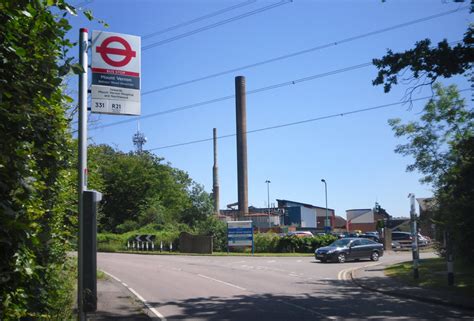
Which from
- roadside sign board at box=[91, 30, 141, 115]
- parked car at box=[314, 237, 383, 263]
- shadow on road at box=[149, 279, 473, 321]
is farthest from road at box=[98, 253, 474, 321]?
parked car at box=[314, 237, 383, 263]

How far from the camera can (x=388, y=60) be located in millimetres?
14930

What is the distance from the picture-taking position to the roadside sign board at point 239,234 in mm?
40906

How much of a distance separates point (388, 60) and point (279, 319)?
→ 8.39 meters

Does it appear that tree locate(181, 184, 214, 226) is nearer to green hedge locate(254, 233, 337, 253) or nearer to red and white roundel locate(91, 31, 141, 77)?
green hedge locate(254, 233, 337, 253)

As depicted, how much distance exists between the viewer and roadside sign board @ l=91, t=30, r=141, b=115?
24.6 feet

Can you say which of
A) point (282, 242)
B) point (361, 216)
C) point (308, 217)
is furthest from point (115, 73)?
point (361, 216)

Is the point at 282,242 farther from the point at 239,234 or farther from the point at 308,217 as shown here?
the point at 308,217

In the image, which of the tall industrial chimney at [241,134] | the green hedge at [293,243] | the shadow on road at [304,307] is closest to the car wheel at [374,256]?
the green hedge at [293,243]

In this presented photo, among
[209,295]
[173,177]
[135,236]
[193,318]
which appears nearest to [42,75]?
[193,318]

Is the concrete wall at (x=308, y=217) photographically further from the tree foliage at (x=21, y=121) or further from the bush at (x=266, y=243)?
the tree foliage at (x=21, y=121)

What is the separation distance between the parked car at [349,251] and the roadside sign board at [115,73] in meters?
25.0

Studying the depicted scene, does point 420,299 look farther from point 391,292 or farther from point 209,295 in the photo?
point 209,295

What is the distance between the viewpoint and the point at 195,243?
42281 millimetres

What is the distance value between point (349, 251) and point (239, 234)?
11807mm
